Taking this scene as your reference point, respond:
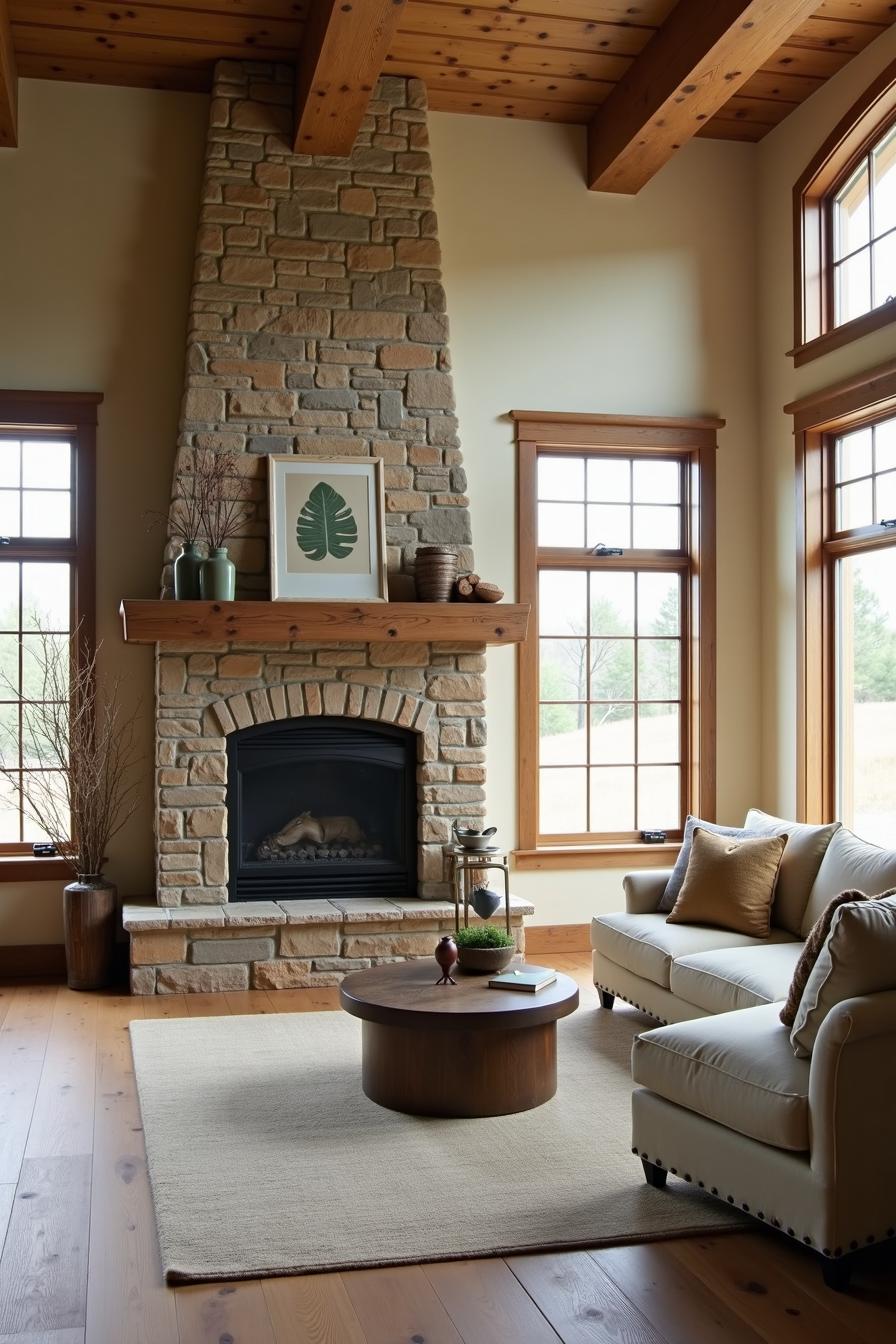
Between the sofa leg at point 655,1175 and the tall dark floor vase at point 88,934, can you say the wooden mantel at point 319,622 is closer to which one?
the tall dark floor vase at point 88,934

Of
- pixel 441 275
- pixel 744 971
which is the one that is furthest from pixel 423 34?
pixel 744 971

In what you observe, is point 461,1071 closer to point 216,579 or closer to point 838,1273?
point 838,1273

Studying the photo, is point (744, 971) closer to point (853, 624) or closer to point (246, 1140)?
point (246, 1140)

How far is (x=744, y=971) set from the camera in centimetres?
442

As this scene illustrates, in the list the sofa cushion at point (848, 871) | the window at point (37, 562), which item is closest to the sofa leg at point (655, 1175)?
the sofa cushion at point (848, 871)

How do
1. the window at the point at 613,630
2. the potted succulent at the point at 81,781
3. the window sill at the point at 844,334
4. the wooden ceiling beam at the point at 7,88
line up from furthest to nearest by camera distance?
the window at the point at 613,630 < the potted succulent at the point at 81,781 < the window sill at the point at 844,334 < the wooden ceiling beam at the point at 7,88

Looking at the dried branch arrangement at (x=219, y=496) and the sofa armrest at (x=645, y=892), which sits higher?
the dried branch arrangement at (x=219, y=496)

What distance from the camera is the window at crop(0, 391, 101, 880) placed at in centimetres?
635

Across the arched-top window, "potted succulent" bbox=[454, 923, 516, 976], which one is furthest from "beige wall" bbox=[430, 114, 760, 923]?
"potted succulent" bbox=[454, 923, 516, 976]

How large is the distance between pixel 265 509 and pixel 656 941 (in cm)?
282

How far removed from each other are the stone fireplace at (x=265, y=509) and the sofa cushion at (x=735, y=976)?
1609 millimetres

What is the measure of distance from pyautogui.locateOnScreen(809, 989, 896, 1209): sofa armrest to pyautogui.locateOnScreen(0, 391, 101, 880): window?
14.5 feet

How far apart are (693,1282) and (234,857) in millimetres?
3751

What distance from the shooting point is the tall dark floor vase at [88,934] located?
19.5 feet
